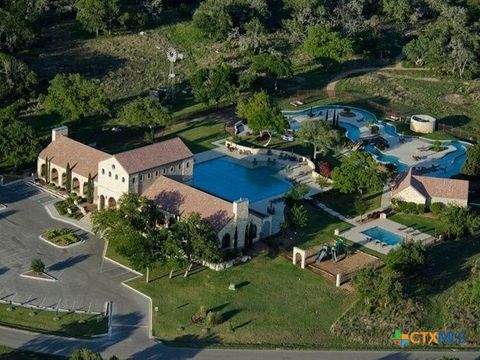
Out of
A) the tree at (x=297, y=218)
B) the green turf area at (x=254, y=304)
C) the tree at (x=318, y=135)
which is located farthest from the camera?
the tree at (x=318, y=135)

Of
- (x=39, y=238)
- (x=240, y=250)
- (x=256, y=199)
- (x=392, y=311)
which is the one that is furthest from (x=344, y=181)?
(x=39, y=238)

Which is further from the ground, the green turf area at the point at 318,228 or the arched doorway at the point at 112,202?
the arched doorway at the point at 112,202

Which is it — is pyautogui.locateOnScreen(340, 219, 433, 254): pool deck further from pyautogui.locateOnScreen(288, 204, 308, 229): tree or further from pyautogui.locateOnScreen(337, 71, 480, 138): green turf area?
pyautogui.locateOnScreen(337, 71, 480, 138): green turf area

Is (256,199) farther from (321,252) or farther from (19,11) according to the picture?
(19,11)

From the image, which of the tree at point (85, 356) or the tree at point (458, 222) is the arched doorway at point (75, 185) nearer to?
the tree at point (85, 356)

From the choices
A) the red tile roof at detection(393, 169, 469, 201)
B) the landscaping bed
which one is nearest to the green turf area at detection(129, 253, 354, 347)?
the landscaping bed

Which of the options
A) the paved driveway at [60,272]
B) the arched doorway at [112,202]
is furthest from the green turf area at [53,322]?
the arched doorway at [112,202]
